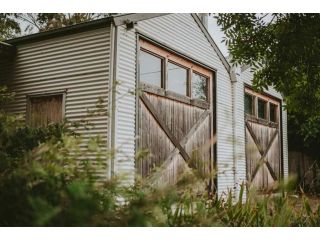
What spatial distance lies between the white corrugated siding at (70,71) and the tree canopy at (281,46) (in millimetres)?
2738

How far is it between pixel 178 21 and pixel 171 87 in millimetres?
1965

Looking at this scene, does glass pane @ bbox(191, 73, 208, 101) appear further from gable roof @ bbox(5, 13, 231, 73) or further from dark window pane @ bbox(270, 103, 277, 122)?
dark window pane @ bbox(270, 103, 277, 122)

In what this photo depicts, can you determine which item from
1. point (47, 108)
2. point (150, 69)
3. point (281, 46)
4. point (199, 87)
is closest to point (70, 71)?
point (47, 108)

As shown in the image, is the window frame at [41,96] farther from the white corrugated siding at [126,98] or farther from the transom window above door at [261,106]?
the transom window above door at [261,106]

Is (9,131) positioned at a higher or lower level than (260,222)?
higher

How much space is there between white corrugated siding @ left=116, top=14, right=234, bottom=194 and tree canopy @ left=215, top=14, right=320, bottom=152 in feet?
5.37

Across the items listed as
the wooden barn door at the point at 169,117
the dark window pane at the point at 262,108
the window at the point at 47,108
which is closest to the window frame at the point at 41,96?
the window at the point at 47,108

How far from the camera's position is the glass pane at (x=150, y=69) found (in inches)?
376
